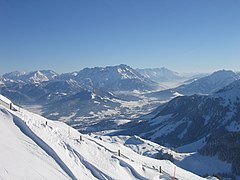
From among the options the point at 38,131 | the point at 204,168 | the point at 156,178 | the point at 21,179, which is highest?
the point at 38,131

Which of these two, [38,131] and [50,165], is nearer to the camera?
[50,165]

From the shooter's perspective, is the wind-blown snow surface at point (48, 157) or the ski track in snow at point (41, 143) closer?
the wind-blown snow surface at point (48, 157)

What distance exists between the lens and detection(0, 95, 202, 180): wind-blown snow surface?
24.9 meters

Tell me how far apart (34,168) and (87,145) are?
28.5ft

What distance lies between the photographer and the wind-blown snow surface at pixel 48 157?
81.8ft

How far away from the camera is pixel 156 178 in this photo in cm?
3212

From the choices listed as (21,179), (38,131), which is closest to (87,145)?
(38,131)

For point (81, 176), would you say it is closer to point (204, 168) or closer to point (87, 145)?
point (87, 145)

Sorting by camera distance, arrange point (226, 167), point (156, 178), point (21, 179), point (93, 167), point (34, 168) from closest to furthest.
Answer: point (21, 179) < point (34, 168) < point (93, 167) < point (156, 178) < point (226, 167)

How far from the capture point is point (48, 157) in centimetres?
2738

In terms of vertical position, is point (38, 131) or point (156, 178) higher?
point (38, 131)

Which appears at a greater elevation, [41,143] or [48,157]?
[41,143]

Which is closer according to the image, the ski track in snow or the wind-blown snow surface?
the wind-blown snow surface

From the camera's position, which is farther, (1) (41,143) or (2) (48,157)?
(1) (41,143)
